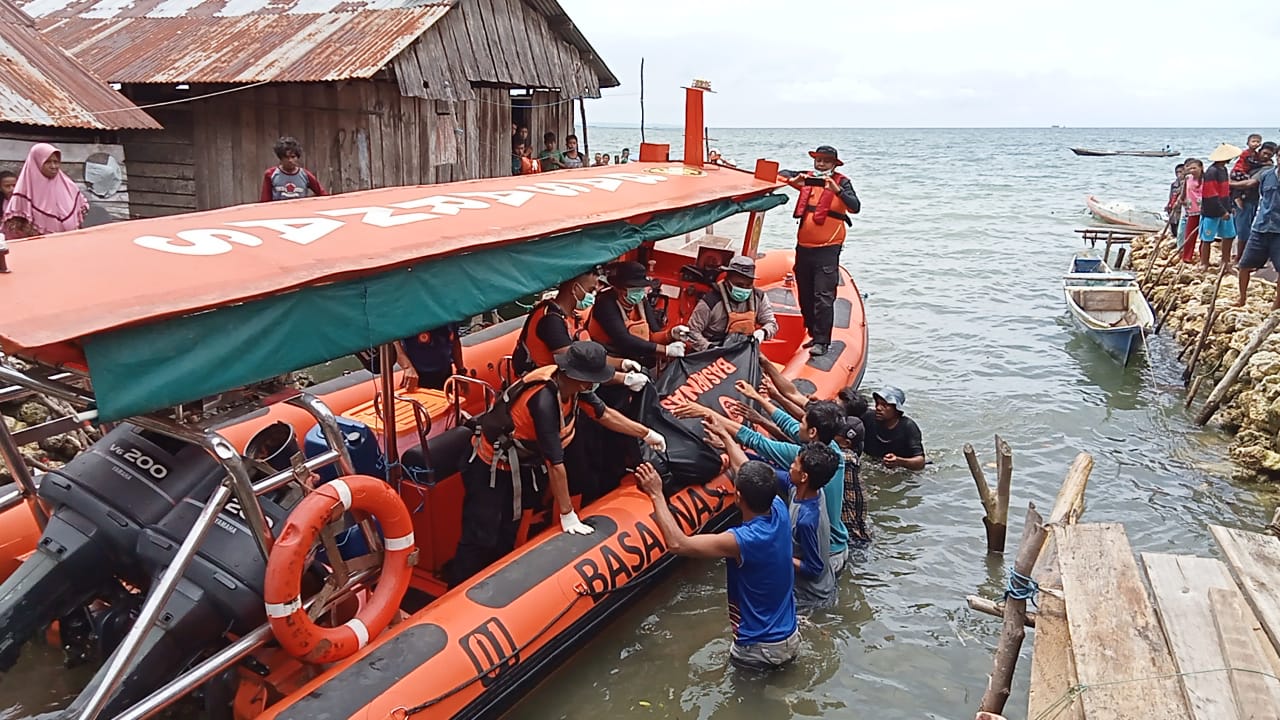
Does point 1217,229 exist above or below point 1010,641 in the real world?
above

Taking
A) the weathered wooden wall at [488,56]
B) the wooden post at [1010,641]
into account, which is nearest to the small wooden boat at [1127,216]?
the weathered wooden wall at [488,56]

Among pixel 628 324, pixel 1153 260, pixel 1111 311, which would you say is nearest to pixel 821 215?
pixel 628 324

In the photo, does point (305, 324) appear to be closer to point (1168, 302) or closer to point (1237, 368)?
point (1237, 368)

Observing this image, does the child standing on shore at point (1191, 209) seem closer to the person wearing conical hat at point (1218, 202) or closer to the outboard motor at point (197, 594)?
the person wearing conical hat at point (1218, 202)

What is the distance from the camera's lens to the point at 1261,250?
10305 mm

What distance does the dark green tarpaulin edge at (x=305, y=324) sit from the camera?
2795mm

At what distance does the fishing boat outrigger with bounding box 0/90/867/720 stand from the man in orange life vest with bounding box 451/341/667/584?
20 centimetres

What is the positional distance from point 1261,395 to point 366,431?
8.18 meters

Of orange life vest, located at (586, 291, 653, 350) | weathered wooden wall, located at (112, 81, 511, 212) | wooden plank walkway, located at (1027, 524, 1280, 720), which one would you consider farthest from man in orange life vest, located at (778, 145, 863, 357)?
weathered wooden wall, located at (112, 81, 511, 212)

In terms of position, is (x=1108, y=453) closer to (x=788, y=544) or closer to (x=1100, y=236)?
(x=788, y=544)

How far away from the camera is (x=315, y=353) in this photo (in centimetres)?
338

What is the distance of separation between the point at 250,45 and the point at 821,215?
7.49m

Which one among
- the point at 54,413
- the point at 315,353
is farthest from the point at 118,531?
the point at 54,413

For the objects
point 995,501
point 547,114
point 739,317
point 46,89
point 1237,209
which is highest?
point 547,114
